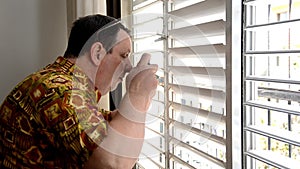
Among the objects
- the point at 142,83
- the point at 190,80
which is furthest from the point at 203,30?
the point at 142,83

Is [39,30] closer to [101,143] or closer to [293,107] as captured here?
[101,143]

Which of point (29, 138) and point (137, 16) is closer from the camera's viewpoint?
point (137, 16)

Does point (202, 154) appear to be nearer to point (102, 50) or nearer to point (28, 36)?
point (102, 50)

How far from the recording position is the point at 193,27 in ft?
3.66

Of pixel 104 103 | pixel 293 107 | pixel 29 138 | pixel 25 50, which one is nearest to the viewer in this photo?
pixel 293 107

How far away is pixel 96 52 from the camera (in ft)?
3.60

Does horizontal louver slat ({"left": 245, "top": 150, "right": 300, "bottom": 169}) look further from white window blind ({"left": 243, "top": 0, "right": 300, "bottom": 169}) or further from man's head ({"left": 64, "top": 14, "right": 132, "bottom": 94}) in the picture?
man's head ({"left": 64, "top": 14, "right": 132, "bottom": 94})

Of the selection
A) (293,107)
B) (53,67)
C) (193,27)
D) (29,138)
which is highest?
(193,27)

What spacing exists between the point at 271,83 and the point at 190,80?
0.68ft

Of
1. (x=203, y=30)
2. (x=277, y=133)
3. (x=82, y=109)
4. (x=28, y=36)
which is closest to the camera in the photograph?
(x=277, y=133)

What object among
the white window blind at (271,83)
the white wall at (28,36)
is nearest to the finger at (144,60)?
the white window blind at (271,83)

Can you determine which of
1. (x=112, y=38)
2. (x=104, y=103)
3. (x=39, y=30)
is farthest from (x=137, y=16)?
(x=39, y=30)

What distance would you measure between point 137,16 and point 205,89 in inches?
11.8

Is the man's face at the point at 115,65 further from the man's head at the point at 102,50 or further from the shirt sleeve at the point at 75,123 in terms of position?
the shirt sleeve at the point at 75,123
